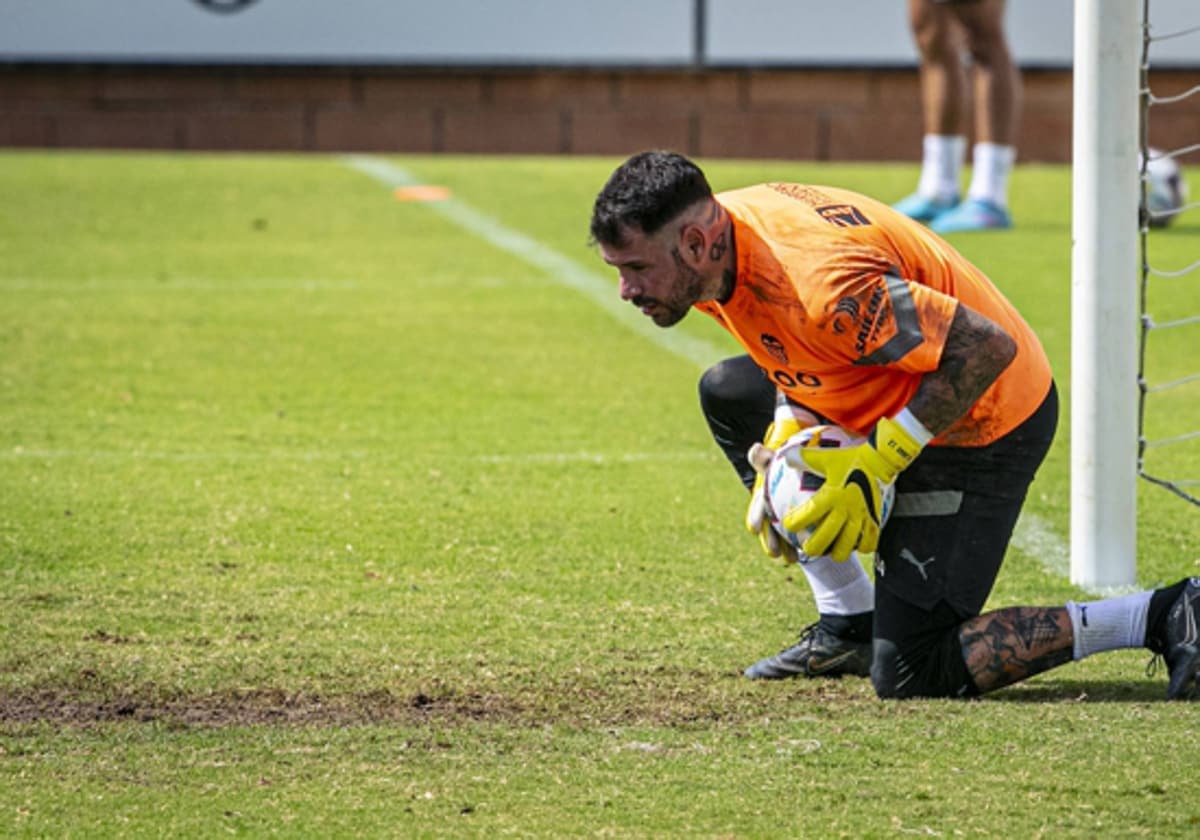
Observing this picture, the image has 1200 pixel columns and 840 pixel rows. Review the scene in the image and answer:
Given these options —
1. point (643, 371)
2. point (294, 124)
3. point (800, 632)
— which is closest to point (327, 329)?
point (643, 371)

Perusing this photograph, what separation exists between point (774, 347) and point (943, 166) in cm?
744

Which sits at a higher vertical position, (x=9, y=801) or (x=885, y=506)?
(x=885, y=506)

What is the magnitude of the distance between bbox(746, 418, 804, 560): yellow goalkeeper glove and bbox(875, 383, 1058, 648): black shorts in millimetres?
268

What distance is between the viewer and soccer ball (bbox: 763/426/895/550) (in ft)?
12.7

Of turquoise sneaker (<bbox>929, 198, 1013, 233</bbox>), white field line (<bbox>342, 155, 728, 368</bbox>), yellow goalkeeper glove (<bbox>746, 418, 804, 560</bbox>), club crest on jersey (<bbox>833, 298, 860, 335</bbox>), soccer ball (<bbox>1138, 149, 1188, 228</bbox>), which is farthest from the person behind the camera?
soccer ball (<bbox>1138, 149, 1188, 228</bbox>)

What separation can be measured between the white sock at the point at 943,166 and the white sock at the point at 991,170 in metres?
0.11

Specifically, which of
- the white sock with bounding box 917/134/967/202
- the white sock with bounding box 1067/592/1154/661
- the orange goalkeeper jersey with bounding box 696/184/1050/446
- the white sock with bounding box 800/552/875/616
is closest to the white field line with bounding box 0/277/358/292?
the white sock with bounding box 917/134/967/202

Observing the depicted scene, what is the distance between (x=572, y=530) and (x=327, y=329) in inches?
138

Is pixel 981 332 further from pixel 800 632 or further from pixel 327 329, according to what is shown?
pixel 327 329

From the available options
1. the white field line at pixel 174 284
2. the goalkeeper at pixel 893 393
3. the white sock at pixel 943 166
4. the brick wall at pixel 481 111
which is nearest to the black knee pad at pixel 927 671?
the goalkeeper at pixel 893 393

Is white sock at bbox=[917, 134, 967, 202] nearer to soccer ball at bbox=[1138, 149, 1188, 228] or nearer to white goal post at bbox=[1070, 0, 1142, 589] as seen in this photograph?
soccer ball at bbox=[1138, 149, 1188, 228]

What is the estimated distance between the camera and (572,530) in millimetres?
5457

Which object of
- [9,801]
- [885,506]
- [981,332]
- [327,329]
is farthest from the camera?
[327,329]

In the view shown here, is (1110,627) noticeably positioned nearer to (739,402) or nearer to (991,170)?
(739,402)
